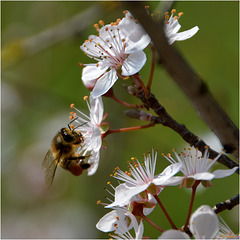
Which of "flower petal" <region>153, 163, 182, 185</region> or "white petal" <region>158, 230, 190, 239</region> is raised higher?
"flower petal" <region>153, 163, 182, 185</region>

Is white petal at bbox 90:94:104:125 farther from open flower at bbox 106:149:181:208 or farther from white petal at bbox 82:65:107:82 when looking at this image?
open flower at bbox 106:149:181:208

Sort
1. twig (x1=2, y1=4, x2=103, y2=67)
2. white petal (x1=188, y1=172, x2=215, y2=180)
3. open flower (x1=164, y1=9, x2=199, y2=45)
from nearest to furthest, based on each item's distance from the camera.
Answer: white petal (x1=188, y1=172, x2=215, y2=180) → open flower (x1=164, y1=9, x2=199, y2=45) → twig (x1=2, y1=4, x2=103, y2=67)

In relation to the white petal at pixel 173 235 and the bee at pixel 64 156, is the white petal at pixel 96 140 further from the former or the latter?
the white petal at pixel 173 235

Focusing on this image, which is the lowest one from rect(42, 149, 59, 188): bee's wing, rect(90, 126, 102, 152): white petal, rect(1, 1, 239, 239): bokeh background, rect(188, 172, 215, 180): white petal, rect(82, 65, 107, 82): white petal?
rect(188, 172, 215, 180): white petal

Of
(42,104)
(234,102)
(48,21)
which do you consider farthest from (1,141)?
(234,102)

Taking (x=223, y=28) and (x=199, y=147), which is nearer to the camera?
(x=199, y=147)

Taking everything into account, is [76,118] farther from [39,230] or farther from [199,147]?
[39,230]

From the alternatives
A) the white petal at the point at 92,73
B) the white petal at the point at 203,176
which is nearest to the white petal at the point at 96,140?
the white petal at the point at 92,73

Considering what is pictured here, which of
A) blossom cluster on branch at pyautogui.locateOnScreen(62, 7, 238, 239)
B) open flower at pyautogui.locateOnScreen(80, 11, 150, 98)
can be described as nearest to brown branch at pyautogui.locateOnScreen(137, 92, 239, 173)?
blossom cluster on branch at pyautogui.locateOnScreen(62, 7, 238, 239)
